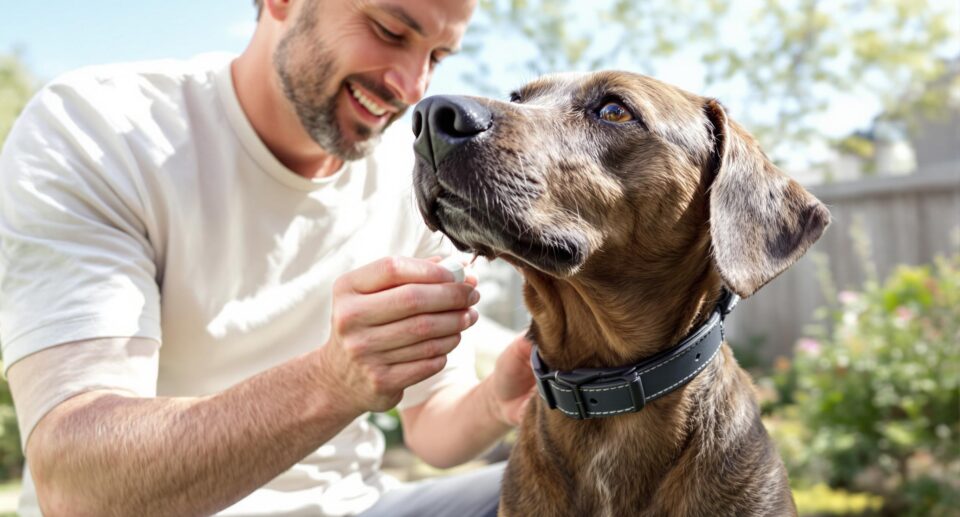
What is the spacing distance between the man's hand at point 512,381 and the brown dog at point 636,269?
1.45 ft

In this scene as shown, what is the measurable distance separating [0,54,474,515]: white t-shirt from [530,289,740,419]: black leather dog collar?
68 cm

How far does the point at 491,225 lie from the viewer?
1897mm

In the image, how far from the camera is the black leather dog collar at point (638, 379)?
2.07 m

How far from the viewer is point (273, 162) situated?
2975mm

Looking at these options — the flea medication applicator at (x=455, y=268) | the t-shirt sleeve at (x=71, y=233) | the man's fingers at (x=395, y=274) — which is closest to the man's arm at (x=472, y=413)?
the flea medication applicator at (x=455, y=268)

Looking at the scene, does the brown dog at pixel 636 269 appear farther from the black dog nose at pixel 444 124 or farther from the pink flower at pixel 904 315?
the pink flower at pixel 904 315

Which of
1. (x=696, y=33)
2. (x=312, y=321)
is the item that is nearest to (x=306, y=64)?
(x=312, y=321)

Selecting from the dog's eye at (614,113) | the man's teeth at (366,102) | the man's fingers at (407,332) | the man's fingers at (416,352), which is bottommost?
the man's fingers at (416,352)

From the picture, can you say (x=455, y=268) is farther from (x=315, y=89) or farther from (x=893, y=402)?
(x=893, y=402)

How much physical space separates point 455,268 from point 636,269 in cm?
48

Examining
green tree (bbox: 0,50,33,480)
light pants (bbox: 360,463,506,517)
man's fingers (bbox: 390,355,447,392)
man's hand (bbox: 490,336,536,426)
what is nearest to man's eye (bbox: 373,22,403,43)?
man's hand (bbox: 490,336,536,426)

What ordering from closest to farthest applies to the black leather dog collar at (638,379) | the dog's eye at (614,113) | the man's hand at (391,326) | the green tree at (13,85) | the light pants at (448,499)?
the man's hand at (391,326) → the black leather dog collar at (638,379) → the dog's eye at (614,113) → the light pants at (448,499) → the green tree at (13,85)

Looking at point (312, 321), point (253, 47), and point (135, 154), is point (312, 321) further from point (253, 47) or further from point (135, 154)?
point (253, 47)

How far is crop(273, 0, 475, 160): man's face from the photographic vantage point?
9.53 ft
